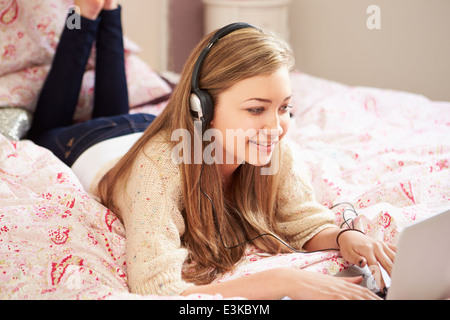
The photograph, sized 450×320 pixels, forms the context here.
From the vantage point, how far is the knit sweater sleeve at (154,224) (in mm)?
853

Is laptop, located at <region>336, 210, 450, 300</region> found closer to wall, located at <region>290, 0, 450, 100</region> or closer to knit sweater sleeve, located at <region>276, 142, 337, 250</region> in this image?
knit sweater sleeve, located at <region>276, 142, 337, 250</region>

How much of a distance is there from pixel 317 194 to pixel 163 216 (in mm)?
510

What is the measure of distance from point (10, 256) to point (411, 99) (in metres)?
1.44

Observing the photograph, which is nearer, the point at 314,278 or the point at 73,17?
the point at 314,278

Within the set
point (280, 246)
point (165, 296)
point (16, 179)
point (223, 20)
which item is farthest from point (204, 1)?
point (165, 296)

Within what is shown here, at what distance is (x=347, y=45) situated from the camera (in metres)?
2.72

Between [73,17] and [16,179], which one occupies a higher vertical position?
[73,17]

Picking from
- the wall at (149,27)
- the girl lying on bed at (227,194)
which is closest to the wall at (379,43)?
the wall at (149,27)

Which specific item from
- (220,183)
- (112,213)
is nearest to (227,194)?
(220,183)

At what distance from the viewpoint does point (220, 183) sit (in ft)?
3.41

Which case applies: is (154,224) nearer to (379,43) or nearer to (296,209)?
(296,209)

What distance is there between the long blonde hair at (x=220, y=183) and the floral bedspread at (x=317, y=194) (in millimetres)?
46

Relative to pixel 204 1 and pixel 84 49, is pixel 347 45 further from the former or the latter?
pixel 84 49

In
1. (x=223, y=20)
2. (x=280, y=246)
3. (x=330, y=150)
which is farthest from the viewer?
(x=223, y=20)
